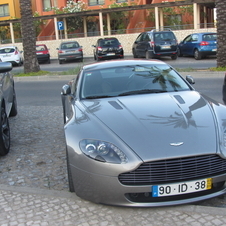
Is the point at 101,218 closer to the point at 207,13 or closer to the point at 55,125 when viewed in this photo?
the point at 55,125

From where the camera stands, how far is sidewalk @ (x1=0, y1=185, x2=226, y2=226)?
3693mm

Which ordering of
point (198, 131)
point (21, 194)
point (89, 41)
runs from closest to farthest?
point (198, 131)
point (21, 194)
point (89, 41)

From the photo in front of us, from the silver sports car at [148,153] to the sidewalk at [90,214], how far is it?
0.37ft

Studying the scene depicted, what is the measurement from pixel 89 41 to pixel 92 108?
3477 centimetres

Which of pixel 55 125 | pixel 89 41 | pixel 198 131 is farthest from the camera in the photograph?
pixel 89 41

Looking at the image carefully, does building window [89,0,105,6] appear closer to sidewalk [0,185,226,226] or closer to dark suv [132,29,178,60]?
dark suv [132,29,178,60]

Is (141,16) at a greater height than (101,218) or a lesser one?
greater

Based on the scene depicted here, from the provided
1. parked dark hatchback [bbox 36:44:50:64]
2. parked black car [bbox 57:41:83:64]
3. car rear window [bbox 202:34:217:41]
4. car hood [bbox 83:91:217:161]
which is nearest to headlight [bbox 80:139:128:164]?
car hood [bbox 83:91:217:161]

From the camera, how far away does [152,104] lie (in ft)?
15.9

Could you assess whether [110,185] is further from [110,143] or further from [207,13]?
[207,13]

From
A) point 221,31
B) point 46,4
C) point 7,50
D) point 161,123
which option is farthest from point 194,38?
point 46,4

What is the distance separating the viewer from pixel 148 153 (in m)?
3.79

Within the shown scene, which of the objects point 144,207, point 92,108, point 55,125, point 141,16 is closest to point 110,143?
point 144,207

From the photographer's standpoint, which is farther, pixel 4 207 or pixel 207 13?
pixel 207 13
